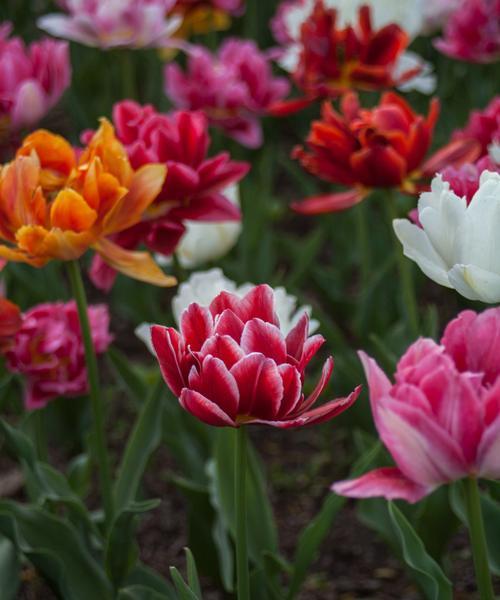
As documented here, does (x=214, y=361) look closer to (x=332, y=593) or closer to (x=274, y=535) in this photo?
(x=274, y=535)

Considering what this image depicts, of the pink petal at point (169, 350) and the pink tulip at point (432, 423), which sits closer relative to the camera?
the pink tulip at point (432, 423)

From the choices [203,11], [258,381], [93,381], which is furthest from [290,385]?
[203,11]

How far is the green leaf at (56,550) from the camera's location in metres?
1.25

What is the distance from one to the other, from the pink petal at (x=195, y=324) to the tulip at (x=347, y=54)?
967mm

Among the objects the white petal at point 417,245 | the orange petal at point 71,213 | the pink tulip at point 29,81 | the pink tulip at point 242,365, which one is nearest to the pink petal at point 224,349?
the pink tulip at point 242,365

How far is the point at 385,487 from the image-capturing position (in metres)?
0.79

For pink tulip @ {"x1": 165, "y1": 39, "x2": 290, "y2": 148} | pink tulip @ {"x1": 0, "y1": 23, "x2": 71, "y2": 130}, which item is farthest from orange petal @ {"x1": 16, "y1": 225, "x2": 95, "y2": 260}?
pink tulip @ {"x1": 165, "y1": 39, "x2": 290, "y2": 148}

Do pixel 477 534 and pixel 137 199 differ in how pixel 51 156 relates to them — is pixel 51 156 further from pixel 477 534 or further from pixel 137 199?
pixel 477 534

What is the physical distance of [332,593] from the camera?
5.50 ft

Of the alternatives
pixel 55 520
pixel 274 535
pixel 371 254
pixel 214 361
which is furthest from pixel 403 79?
pixel 214 361

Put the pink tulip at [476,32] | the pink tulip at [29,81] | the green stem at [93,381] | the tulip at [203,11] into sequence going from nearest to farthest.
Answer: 1. the green stem at [93,381]
2. the pink tulip at [29,81]
3. the pink tulip at [476,32]
4. the tulip at [203,11]

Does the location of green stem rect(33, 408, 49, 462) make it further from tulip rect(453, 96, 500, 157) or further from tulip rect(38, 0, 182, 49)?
tulip rect(38, 0, 182, 49)

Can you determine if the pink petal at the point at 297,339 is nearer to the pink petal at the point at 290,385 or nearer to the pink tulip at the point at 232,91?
the pink petal at the point at 290,385

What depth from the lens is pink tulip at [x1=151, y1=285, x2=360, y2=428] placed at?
0.86 m
